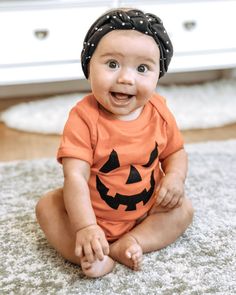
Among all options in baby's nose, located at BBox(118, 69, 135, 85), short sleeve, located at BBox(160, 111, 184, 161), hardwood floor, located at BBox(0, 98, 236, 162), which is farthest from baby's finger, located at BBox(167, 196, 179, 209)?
hardwood floor, located at BBox(0, 98, 236, 162)

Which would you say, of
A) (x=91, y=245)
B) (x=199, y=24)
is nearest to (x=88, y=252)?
(x=91, y=245)

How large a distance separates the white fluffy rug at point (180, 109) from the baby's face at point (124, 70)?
742mm

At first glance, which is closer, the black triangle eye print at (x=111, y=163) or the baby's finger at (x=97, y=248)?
the baby's finger at (x=97, y=248)

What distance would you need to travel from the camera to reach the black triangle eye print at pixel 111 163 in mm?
898

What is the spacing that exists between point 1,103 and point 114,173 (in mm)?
1062

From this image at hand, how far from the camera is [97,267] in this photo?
85 centimetres

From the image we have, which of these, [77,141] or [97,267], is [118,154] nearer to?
[77,141]

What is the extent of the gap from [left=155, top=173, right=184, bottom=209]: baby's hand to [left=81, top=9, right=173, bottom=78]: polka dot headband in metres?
0.21

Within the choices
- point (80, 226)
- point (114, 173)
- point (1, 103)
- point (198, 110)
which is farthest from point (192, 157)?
point (1, 103)

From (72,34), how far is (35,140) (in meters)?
0.35

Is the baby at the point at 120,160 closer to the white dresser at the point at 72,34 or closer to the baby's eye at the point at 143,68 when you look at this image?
the baby's eye at the point at 143,68

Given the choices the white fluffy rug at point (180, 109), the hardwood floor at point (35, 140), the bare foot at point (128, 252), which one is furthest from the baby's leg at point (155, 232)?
the white fluffy rug at point (180, 109)

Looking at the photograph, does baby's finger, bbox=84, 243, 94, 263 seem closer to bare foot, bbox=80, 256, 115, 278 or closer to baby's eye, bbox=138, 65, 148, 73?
bare foot, bbox=80, 256, 115, 278

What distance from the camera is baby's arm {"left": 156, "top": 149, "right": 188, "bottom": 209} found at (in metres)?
0.91
